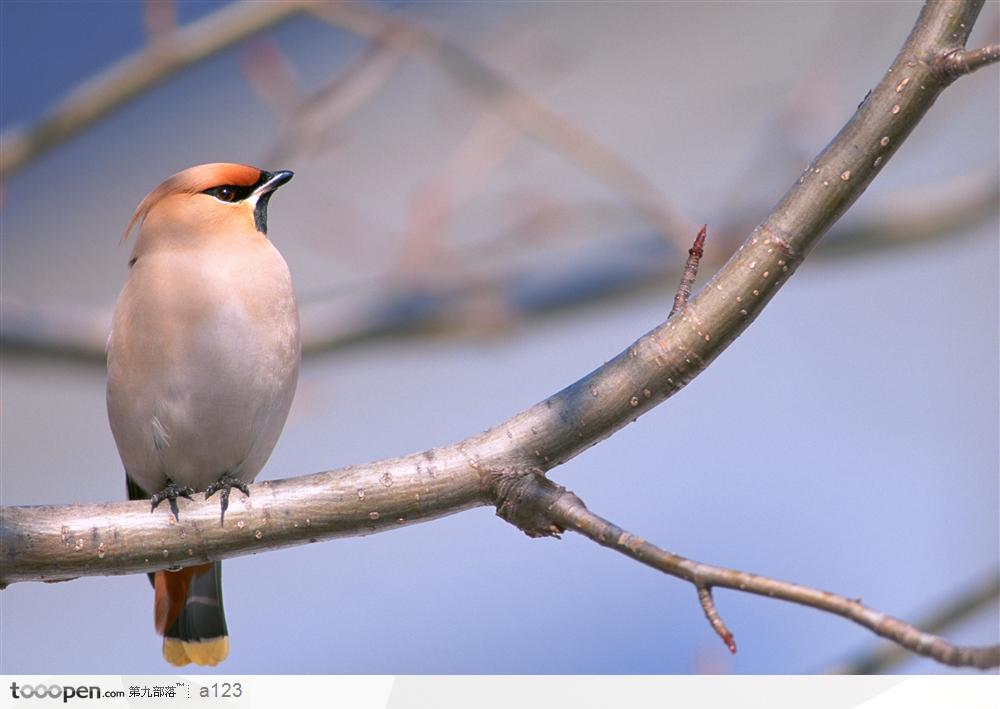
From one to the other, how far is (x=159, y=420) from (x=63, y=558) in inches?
19.6

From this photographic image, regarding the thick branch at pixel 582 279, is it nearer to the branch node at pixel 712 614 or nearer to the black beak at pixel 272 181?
the black beak at pixel 272 181

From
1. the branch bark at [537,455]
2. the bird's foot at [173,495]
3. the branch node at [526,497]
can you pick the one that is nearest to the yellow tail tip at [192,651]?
the bird's foot at [173,495]

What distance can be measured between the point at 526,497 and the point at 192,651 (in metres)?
1.03

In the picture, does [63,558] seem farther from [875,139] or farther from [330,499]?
[875,139]

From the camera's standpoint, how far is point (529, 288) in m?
3.12

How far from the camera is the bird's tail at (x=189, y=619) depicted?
2.16 m

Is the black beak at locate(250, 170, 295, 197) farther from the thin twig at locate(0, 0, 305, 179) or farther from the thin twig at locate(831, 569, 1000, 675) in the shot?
the thin twig at locate(831, 569, 1000, 675)

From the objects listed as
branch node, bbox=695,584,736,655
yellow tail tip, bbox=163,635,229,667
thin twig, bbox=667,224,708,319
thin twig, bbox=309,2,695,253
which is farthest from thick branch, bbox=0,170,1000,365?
branch node, bbox=695,584,736,655

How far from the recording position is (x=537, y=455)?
1.47 metres

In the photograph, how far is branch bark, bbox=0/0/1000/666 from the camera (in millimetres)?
1398

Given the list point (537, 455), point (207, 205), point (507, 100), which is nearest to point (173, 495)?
point (537, 455)
